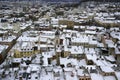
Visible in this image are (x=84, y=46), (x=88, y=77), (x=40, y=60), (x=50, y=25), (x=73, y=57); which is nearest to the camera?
(x=88, y=77)

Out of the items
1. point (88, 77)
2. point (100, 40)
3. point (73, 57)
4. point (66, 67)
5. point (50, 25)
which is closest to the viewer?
point (88, 77)

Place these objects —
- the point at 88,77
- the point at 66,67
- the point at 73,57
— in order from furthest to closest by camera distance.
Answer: the point at 73,57 → the point at 66,67 → the point at 88,77

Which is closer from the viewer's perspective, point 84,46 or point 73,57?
point 73,57

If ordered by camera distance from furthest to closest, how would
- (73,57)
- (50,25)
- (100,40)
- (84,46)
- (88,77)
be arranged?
(50,25) → (100,40) → (84,46) → (73,57) → (88,77)

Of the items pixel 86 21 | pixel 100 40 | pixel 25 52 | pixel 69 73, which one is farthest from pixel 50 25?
pixel 69 73

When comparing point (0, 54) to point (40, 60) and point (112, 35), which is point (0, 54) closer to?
point (40, 60)

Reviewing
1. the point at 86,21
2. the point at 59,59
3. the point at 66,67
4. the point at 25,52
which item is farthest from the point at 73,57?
the point at 86,21

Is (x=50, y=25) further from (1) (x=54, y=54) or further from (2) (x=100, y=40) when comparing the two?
(1) (x=54, y=54)

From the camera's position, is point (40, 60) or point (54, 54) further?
point (54, 54)

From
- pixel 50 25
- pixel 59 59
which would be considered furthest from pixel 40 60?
pixel 50 25
